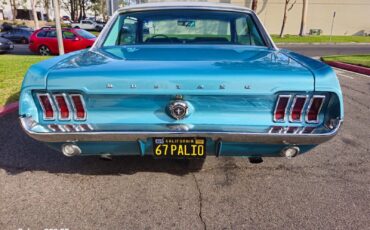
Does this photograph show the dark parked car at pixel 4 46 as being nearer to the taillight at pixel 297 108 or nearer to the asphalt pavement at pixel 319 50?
the asphalt pavement at pixel 319 50

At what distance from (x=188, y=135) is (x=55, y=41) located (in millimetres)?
13874

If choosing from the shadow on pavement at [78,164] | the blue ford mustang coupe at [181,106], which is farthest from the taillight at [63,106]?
the shadow on pavement at [78,164]

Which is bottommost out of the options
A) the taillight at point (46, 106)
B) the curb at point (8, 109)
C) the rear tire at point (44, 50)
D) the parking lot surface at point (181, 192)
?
the rear tire at point (44, 50)

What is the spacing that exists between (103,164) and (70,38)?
40.3 feet

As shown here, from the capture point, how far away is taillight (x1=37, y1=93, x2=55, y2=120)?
2.25 metres

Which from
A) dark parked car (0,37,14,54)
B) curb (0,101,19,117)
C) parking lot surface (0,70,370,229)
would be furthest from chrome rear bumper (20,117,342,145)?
dark parked car (0,37,14,54)

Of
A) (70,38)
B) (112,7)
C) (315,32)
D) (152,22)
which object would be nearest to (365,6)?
(315,32)

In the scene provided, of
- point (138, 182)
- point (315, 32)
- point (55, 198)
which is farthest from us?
point (315, 32)

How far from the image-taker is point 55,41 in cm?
1406

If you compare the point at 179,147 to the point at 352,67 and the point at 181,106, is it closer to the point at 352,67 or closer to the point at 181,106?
the point at 181,106

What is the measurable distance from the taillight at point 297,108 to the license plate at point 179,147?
0.72 meters

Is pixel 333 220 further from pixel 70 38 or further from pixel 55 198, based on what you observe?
pixel 70 38

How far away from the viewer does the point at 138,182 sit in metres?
2.95

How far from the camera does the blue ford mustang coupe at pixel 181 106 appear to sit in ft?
7.05
